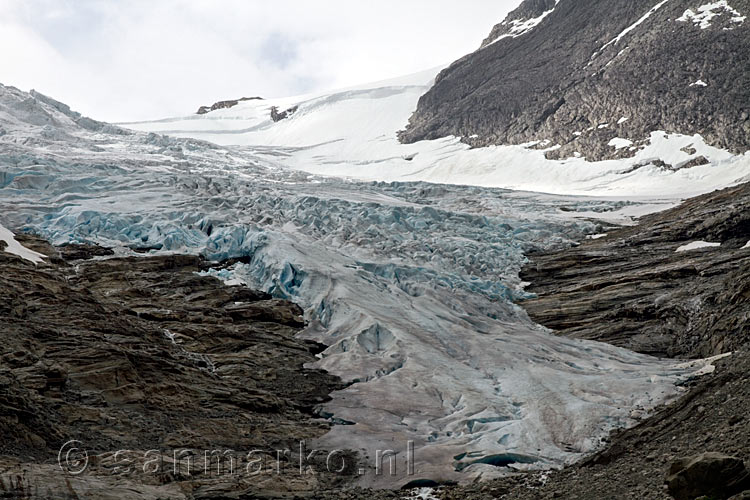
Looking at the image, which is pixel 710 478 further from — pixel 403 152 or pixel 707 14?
pixel 403 152

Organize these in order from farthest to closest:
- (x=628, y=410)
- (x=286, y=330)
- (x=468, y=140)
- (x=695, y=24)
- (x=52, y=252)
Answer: (x=468, y=140) → (x=695, y=24) → (x=52, y=252) → (x=286, y=330) → (x=628, y=410)

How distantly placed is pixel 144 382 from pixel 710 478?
9071 millimetres

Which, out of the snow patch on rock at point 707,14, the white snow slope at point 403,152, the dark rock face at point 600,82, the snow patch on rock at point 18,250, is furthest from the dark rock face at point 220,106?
the snow patch on rock at point 18,250

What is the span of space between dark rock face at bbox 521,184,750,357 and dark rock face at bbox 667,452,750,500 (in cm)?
919

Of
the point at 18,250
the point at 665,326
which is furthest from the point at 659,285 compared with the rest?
the point at 18,250

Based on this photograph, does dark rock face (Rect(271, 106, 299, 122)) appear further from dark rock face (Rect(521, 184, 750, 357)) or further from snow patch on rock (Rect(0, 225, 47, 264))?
snow patch on rock (Rect(0, 225, 47, 264))

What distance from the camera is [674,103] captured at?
5519 centimetres

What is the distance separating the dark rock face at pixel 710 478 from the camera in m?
6.25

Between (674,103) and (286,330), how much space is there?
159ft

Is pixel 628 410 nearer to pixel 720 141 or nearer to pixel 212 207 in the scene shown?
pixel 212 207

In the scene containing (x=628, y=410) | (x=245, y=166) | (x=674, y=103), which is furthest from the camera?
(x=674, y=103)

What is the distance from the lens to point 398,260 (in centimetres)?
2275

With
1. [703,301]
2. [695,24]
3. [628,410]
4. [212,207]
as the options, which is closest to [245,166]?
[212,207]

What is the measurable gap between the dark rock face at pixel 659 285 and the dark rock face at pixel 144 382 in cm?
836
